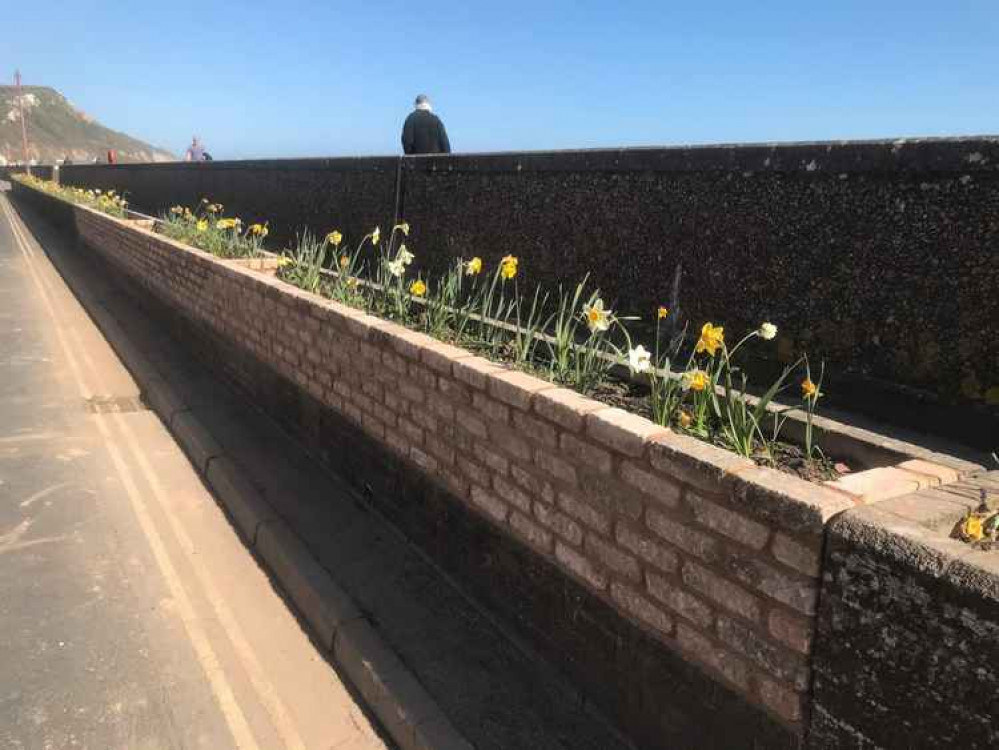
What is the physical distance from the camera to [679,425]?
301 centimetres

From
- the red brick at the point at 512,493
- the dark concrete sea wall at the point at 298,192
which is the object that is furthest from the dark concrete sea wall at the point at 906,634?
the dark concrete sea wall at the point at 298,192

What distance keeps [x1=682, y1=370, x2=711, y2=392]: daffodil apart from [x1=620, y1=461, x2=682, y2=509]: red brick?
0.39 metres

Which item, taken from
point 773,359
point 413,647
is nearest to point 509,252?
point 773,359

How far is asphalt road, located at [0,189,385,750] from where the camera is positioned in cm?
337

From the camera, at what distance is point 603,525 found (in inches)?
116

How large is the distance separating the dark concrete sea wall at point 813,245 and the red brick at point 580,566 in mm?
1138

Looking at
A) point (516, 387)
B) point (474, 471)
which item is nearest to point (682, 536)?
point (516, 387)

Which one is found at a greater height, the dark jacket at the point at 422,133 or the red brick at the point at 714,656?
the dark jacket at the point at 422,133

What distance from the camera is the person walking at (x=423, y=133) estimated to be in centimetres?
916

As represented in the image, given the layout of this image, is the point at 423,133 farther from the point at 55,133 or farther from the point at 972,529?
the point at 55,133

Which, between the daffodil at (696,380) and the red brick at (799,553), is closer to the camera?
the red brick at (799,553)

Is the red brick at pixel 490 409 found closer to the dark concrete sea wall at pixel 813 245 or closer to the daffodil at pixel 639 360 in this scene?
the daffodil at pixel 639 360

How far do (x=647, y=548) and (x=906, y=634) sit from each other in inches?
37.4

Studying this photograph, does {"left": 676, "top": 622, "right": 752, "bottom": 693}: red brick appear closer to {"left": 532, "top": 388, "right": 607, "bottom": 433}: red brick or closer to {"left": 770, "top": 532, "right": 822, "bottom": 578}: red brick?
{"left": 770, "top": 532, "right": 822, "bottom": 578}: red brick
